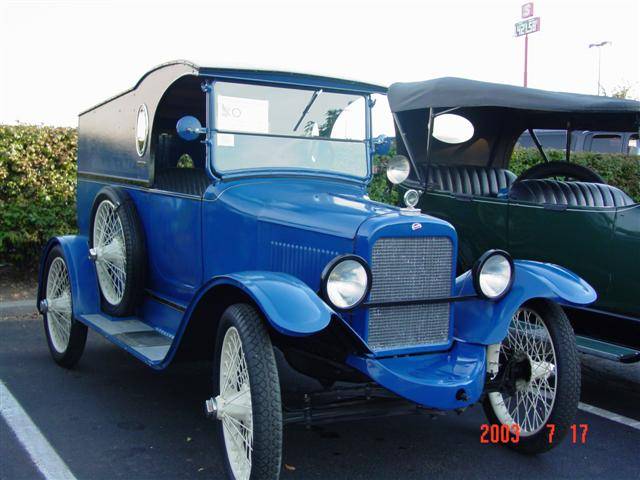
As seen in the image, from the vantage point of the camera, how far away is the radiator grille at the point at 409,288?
Result: 10.8 feet

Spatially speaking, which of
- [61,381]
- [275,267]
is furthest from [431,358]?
[61,381]

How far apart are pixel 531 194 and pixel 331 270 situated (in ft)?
8.29

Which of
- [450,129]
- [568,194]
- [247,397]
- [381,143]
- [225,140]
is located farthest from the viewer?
[450,129]

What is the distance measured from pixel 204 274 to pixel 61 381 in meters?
1.42

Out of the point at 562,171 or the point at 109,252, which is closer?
the point at 109,252

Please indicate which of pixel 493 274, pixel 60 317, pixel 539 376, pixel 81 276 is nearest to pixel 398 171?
pixel 493 274

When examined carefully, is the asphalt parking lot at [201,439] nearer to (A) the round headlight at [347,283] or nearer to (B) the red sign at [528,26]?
(A) the round headlight at [347,283]

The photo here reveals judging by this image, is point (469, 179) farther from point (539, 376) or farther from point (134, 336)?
point (134, 336)

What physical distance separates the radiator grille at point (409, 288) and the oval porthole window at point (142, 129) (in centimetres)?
209

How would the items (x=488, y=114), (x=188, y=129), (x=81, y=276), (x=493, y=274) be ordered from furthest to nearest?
(x=488, y=114)
(x=81, y=276)
(x=188, y=129)
(x=493, y=274)

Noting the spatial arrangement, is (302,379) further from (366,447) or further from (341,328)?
(341,328)

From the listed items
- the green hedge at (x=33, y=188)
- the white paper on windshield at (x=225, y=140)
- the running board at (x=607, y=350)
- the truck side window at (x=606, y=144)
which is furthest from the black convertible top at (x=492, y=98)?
the truck side window at (x=606, y=144)

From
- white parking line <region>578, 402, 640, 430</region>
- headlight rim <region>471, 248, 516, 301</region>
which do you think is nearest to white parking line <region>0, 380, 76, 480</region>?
headlight rim <region>471, 248, 516, 301</region>
